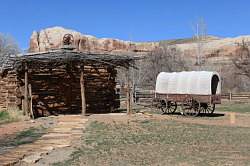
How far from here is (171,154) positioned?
12469mm

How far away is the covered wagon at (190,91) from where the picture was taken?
85.5 feet

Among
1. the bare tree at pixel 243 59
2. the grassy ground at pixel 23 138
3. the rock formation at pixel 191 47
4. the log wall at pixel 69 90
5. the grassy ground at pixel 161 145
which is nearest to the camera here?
the grassy ground at pixel 161 145

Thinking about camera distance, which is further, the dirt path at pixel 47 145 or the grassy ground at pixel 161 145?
the grassy ground at pixel 161 145

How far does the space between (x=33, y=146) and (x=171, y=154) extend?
4.08 metres

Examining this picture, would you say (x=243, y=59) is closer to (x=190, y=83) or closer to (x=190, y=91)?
(x=190, y=83)

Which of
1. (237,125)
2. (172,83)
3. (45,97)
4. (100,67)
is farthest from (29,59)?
(237,125)

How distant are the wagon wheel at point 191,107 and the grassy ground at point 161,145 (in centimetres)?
628

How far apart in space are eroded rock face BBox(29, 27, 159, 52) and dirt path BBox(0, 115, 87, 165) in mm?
39311

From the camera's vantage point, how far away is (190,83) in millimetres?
26734

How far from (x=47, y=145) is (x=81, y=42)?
54604 mm

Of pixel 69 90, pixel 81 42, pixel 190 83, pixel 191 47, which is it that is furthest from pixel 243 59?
pixel 69 90

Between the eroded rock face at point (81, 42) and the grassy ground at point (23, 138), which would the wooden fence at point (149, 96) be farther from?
the grassy ground at point (23, 138)

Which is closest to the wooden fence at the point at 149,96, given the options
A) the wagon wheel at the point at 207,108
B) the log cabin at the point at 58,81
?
the wagon wheel at the point at 207,108

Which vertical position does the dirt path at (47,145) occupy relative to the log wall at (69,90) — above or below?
below
